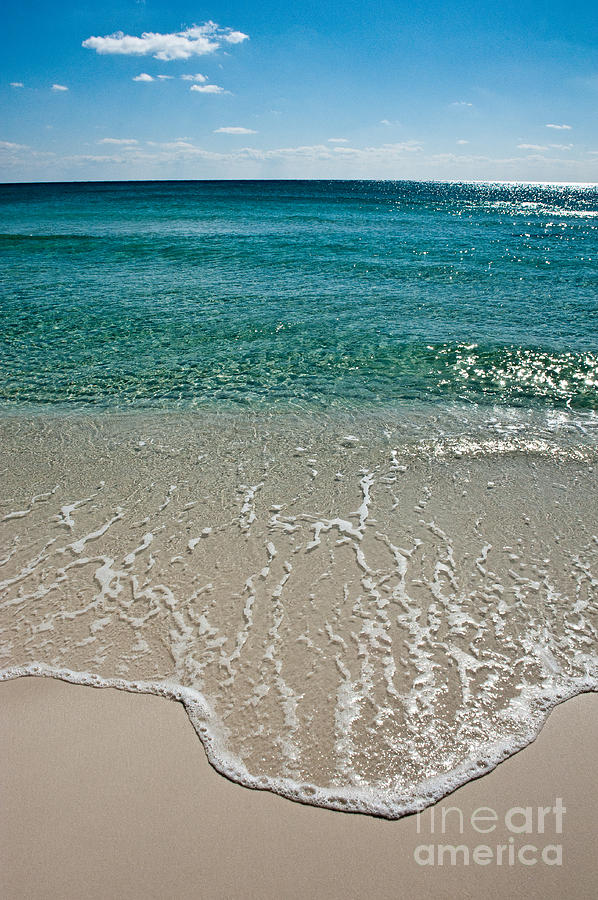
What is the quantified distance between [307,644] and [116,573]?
2.38 m

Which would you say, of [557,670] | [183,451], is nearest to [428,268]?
[183,451]

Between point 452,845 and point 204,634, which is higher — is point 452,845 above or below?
below

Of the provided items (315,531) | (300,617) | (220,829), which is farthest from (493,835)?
(315,531)

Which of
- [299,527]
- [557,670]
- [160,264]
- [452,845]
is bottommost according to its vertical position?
[452,845]

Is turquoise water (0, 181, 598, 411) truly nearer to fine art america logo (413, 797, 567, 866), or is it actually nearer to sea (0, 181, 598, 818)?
sea (0, 181, 598, 818)

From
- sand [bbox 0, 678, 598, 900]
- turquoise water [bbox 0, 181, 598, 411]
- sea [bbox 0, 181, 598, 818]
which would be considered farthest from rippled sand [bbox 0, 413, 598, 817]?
turquoise water [bbox 0, 181, 598, 411]

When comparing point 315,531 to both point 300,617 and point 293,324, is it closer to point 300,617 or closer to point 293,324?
point 300,617

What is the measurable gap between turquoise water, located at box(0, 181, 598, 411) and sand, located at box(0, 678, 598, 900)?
22.1 feet

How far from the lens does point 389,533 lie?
6188 mm

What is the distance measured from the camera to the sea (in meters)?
4.08

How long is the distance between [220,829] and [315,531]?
3.39 m

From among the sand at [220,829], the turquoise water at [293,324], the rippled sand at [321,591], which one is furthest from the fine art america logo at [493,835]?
the turquoise water at [293,324]

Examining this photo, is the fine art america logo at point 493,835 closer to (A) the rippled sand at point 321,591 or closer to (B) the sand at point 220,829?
(B) the sand at point 220,829

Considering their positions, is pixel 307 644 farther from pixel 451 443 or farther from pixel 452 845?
pixel 451 443
